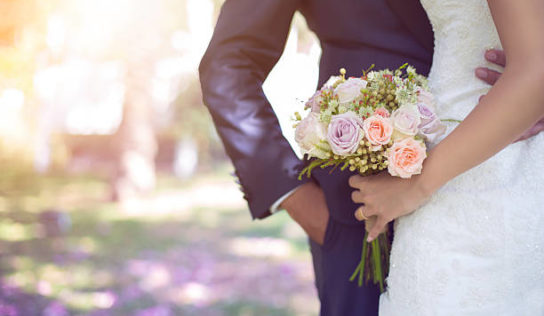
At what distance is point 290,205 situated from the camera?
1.93 m

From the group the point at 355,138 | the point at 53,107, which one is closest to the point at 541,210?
the point at 355,138

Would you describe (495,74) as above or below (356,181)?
above

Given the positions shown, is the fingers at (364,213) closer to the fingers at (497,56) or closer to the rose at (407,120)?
the rose at (407,120)

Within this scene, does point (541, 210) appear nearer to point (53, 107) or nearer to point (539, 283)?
point (539, 283)

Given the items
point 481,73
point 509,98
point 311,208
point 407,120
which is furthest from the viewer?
point 311,208

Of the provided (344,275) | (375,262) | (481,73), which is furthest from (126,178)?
(481,73)

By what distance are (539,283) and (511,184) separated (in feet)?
0.92

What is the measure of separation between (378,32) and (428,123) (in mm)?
447

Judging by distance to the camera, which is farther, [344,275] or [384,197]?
[344,275]

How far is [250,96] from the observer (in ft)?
6.61

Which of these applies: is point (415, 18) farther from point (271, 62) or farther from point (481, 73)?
point (271, 62)

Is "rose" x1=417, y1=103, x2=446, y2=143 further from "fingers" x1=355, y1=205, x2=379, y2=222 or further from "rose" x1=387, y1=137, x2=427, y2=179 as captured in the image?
"fingers" x1=355, y1=205, x2=379, y2=222

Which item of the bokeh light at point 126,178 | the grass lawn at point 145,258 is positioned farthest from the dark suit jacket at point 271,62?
the grass lawn at point 145,258

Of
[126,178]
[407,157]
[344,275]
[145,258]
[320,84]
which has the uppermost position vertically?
[320,84]
